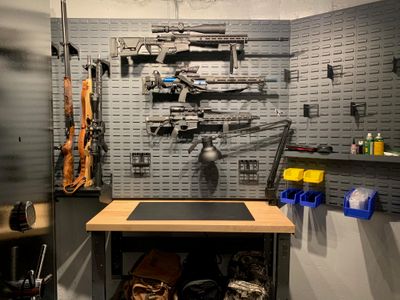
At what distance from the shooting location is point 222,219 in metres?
1.47

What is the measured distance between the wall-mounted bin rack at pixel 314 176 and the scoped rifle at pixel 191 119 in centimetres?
52

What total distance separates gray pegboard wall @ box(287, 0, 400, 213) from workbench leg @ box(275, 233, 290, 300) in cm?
55

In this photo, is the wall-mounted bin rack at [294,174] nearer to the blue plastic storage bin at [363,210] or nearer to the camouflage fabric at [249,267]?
the blue plastic storage bin at [363,210]

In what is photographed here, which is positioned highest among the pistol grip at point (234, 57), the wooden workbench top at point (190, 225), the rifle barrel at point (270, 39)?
the rifle barrel at point (270, 39)

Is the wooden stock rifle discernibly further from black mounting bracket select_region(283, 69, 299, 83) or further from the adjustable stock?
black mounting bracket select_region(283, 69, 299, 83)

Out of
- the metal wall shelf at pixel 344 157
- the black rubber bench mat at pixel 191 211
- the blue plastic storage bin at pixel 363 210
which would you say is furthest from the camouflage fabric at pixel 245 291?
the metal wall shelf at pixel 344 157

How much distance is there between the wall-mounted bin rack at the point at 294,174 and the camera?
1.76 m

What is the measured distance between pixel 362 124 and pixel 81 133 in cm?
181

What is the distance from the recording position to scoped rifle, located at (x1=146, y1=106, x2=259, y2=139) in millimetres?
1824

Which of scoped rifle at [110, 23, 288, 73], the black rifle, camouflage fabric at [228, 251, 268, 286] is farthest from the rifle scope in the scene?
camouflage fabric at [228, 251, 268, 286]

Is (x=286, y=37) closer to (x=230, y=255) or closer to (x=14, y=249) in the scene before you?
(x=230, y=255)

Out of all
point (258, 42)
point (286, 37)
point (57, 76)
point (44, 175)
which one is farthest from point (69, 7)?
point (44, 175)

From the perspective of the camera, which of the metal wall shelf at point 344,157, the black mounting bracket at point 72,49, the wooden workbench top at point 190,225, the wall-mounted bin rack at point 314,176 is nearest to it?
the wooden workbench top at point 190,225

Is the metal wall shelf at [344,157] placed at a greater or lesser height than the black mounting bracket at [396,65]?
lesser
